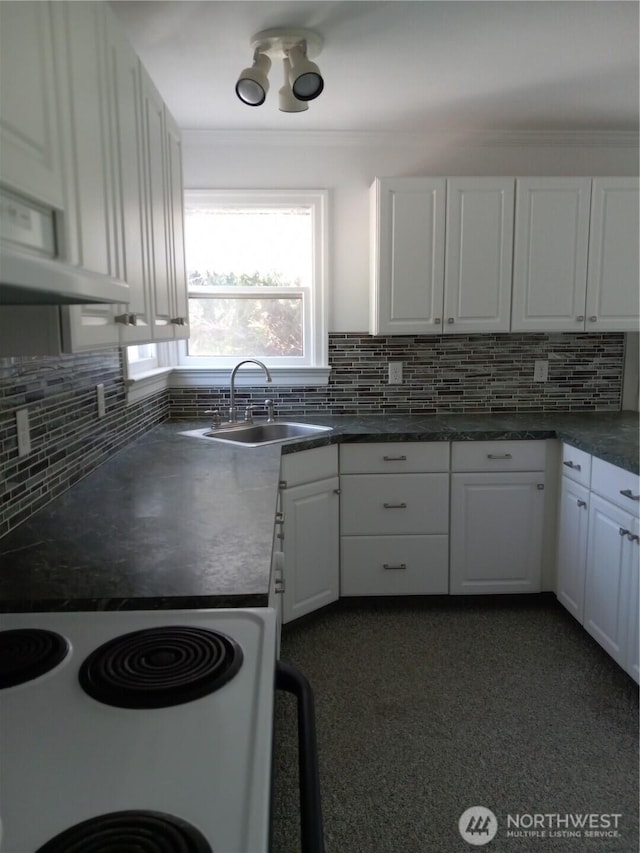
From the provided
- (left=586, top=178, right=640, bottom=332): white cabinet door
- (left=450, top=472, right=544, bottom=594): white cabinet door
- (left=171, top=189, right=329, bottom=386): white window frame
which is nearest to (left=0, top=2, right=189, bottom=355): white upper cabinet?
(left=171, top=189, right=329, bottom=386): white window frame

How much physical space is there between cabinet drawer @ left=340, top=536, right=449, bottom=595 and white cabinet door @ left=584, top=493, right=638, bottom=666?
2.20 feet

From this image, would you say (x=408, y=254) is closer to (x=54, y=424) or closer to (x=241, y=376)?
(x=241, y=376)

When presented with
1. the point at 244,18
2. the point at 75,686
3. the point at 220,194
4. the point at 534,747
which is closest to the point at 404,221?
the point at 220,194

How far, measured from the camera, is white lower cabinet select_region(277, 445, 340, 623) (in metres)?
2.53

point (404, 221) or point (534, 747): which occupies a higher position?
point (404, 221)

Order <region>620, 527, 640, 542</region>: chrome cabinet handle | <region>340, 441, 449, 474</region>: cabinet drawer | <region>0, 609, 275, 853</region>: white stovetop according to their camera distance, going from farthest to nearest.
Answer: <region>340, 441, 449, 474</region>: cabinet drawer < <region>620, 527, 640, 542</region>: chrome cabinet handle < <region>0, 609, 275, 853</region>: white stovetop

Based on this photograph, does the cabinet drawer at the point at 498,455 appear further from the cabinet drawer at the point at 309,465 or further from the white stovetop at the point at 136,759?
the white stovetop at the point at 136,759

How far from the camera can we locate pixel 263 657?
36.8 inches

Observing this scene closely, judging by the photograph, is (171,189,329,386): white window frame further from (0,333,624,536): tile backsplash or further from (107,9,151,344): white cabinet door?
(107,9,151,344): white cabinet door

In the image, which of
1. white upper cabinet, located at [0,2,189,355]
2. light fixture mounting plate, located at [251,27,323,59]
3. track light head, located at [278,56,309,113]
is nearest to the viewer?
white upper cabinet, located at [0,2,189,355]

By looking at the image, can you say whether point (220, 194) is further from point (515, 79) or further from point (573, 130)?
point (573, 130)

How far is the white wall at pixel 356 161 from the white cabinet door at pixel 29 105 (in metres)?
2.09

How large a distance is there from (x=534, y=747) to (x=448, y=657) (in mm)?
564

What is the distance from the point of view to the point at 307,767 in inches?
31.0
